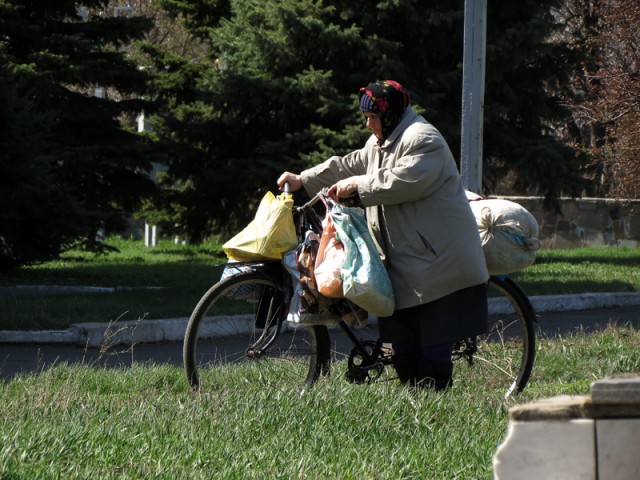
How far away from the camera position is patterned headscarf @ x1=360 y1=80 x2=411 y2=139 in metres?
5.54

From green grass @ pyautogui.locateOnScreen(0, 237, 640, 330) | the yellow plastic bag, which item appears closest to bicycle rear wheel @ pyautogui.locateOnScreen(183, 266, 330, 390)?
the yellow plastic bag

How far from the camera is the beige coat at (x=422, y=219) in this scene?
5.39 meters

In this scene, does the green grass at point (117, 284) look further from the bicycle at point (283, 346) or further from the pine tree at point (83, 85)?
the pine tree at point (83, 85)

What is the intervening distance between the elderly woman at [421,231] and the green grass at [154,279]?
3863 mm

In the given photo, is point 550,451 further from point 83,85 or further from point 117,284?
point 83,85

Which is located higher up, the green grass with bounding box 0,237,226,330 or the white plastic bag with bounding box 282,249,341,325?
the white plastic bag with bounding box 282,249,341,325

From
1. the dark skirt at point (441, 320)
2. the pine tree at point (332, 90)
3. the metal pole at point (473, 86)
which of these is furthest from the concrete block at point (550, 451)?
the pine tree at point (332, 90)

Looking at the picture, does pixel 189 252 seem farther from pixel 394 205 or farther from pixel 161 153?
pixel 394 205

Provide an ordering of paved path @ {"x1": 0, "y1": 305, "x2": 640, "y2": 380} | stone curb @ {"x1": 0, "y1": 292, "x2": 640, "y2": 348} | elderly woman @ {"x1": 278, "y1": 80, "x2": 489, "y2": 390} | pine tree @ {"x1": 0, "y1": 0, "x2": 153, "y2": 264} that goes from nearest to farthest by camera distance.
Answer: elderly woman @ {"x1": 278, "y1": 80, "x2": 489, "y2": 390} < paved path @ {"x1": 0, "y1": 305, "x2": 640, "y2": 380} < stone curb @ {"x1": 0, "y1": 292, "x2": 640, "y2": 348} < pine tree @ {"x1": 0, "y1": 0, "x2": 153, "y2": 264}

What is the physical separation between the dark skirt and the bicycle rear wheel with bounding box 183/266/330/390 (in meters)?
0.39

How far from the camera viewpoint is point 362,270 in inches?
211

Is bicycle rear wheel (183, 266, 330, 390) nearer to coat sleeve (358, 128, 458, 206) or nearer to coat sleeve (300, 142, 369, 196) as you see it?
coat sleeve (300, 142, 369, 196)

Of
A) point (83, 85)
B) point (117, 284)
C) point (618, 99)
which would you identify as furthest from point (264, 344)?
point (83, 85)

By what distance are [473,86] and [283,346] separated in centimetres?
573
